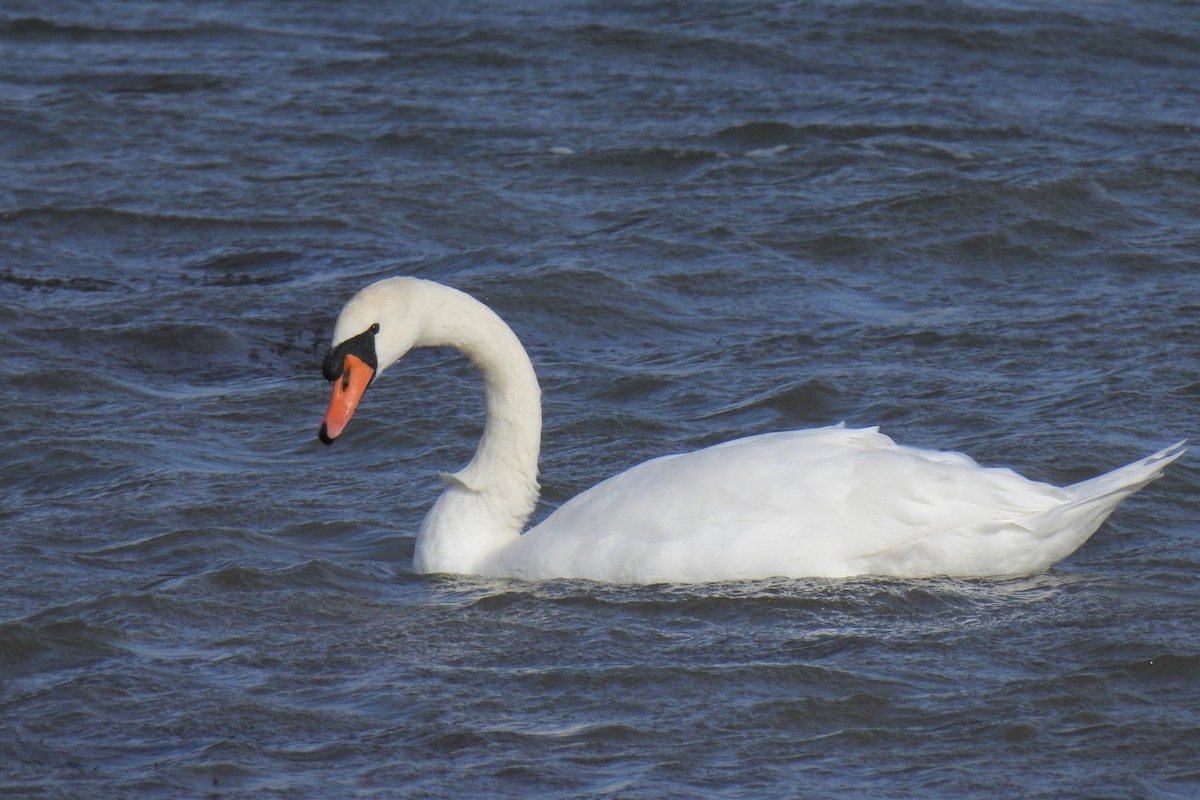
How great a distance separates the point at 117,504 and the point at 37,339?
2.63 metres

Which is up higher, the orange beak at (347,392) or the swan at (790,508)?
the orange beak at (347,392)

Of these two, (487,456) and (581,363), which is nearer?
(487,456)

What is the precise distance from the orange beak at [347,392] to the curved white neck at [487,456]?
357 mm

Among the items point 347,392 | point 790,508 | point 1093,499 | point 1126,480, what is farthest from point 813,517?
point 347,392

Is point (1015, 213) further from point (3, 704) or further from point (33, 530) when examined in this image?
point (3, 704)

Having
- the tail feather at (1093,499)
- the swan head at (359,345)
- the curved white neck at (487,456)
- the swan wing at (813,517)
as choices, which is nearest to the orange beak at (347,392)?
the swan head at (359,345)

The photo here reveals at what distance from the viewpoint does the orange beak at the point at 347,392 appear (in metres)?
6.56

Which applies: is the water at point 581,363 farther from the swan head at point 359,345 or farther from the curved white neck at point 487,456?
the swan head at point 359,345

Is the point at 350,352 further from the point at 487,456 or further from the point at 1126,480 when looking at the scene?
the point at 1126,480

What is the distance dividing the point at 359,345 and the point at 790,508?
1609 millimetres

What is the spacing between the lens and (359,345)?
6605 millimetres

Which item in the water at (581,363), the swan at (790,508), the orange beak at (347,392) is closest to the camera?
the water at (581,363)

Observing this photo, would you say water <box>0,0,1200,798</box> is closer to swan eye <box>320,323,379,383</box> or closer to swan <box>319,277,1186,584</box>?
swan <box>319,277,1186,584</box>

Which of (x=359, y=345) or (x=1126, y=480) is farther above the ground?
(x=359, y=345)
